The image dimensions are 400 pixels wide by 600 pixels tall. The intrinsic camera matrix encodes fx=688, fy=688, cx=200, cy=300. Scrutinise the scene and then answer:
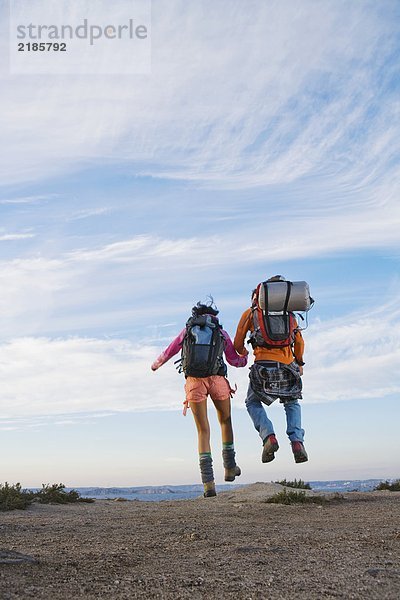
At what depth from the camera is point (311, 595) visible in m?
5.66

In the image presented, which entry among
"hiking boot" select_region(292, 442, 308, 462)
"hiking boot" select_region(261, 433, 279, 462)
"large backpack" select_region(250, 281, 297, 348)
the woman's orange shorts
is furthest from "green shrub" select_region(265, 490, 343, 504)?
"large backpack" select_region(250, 281, 297, 348)

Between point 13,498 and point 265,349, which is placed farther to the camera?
point 13,498

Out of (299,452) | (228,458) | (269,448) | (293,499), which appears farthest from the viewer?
(293,499)

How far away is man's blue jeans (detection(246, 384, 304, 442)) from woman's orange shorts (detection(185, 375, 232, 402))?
879 millimetres

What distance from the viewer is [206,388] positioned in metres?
12.4

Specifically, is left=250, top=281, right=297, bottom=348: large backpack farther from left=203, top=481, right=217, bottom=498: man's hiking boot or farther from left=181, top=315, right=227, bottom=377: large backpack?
left=203, top=481, right=217, bottom=498: man's hiking boot

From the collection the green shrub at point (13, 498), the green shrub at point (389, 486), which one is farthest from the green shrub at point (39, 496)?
the green shrub at point (389, 486)

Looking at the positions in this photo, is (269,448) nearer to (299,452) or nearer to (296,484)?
(299,452)

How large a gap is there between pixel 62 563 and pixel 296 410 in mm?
5549

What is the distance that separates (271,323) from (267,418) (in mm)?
1560

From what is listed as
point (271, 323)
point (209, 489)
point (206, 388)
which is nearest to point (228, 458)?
point (209, 489)

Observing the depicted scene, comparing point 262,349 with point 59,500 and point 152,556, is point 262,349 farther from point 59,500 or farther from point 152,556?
point 59,500

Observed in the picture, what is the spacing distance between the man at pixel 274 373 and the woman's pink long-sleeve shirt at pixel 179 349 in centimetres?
75

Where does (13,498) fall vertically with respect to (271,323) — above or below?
below
